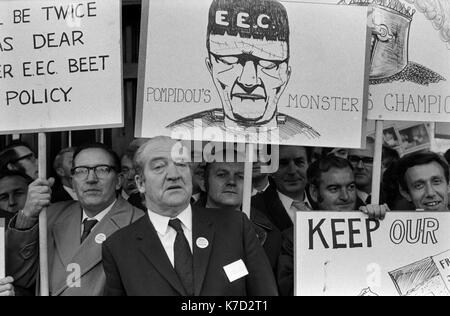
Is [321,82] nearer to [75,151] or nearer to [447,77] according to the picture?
[447,77]

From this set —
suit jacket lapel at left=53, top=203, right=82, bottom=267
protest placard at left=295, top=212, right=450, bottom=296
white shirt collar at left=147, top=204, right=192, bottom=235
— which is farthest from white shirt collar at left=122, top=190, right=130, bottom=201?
protest placard at left=295, top=212, right=450, bottom=296

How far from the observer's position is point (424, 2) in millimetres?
5020

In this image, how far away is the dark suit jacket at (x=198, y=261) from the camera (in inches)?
177

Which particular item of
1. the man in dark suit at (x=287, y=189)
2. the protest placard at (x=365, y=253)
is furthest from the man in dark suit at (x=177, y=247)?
the man in dark suit at (x=287, y=189)

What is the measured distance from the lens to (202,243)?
462 cm

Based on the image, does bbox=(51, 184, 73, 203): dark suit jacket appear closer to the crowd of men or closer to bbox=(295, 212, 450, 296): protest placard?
the crowd of men

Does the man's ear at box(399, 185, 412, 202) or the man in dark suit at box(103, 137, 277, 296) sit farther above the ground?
the man's ear at box(399, 185, 412, 202)

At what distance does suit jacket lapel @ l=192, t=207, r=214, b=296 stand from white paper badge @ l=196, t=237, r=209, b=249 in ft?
0.03

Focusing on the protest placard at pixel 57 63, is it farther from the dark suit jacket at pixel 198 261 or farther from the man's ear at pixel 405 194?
the man's ear at pixel 405 194

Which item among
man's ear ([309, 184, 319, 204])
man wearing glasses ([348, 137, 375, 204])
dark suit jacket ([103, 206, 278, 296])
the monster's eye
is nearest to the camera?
dark suit jacket ([103, 206, 278, 296])

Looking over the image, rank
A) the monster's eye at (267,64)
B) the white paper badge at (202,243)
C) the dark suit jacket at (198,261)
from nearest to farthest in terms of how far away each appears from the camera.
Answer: the dark suit jacket at (198,261) < the white paper badge at (202,243) < the monster's eye at (267,64)

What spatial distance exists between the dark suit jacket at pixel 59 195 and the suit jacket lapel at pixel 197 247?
80cm

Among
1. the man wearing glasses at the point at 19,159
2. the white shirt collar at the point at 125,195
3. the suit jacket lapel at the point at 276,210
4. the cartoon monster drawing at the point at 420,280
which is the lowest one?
the cartoon monster drawing at the point at 420,280

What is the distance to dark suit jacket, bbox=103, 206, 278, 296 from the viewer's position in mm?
4492
